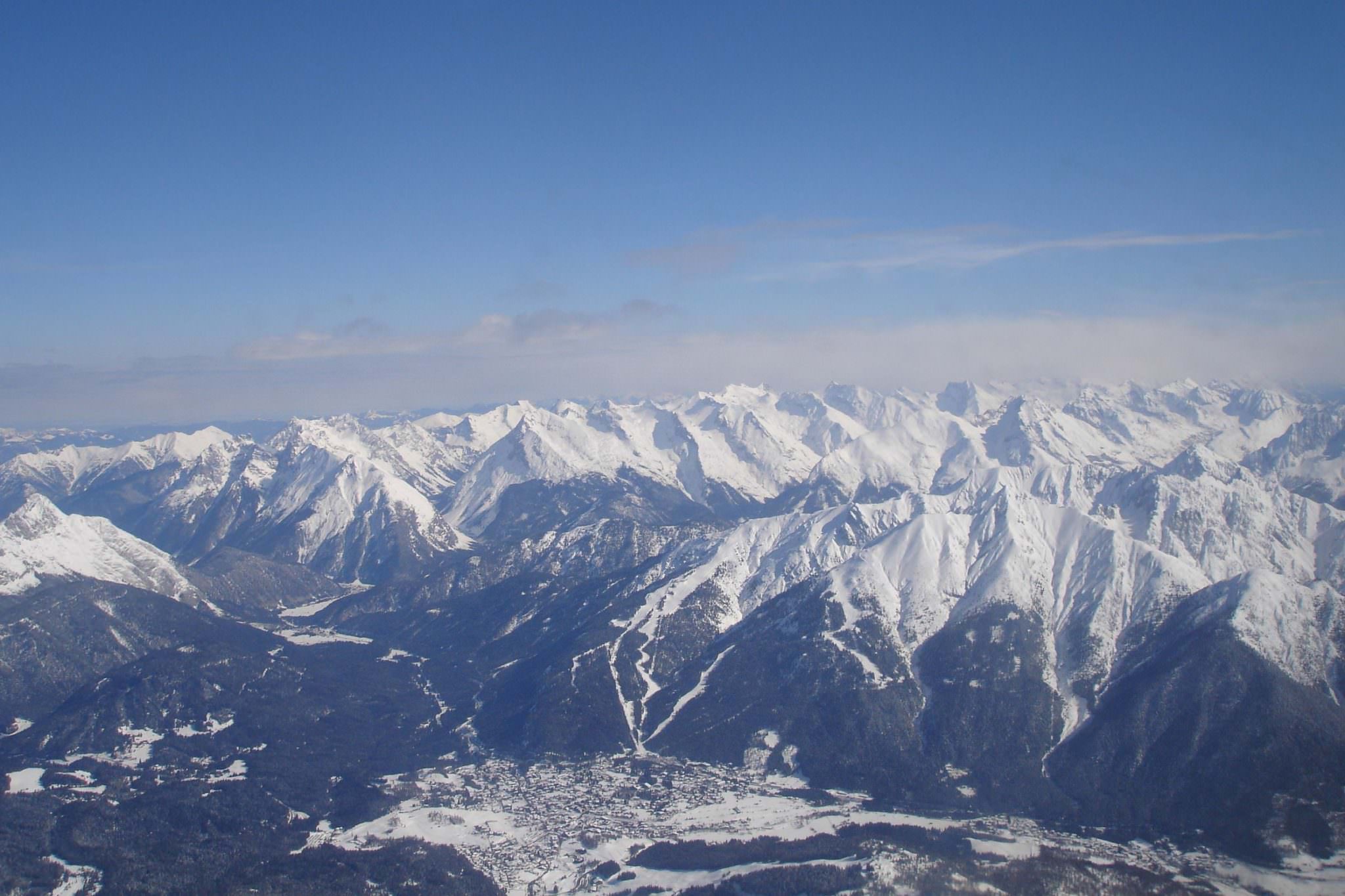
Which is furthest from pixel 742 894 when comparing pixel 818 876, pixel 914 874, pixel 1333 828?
pixel 1333 828

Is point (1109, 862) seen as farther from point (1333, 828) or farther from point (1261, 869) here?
point (1333, 828)

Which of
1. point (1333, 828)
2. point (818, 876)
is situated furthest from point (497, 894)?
point (1333, 828)

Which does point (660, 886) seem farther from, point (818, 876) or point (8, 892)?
point (8, 892)

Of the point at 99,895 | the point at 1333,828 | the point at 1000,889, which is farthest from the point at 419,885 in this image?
the point at 1333,828


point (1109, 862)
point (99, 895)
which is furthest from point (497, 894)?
point (1109, 862)

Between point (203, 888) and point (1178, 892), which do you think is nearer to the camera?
point (1178, 892)

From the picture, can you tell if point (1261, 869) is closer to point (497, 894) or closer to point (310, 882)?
point (497, 894)

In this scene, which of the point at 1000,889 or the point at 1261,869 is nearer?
the point at 1000,889
